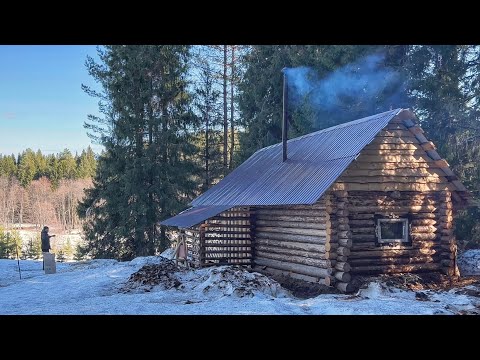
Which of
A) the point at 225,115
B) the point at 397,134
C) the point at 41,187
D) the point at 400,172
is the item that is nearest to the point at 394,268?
the point at 400,172

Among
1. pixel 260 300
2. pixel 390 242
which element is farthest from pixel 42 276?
pixel 390 242

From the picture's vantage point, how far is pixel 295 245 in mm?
14836


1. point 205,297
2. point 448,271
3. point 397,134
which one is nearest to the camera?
point 205,297

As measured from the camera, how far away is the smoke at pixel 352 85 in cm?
2469

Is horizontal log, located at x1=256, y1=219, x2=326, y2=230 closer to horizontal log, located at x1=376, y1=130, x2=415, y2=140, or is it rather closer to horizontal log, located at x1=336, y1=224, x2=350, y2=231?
horizontal log, located at x1=336, y1=224, x2=350, y2=231

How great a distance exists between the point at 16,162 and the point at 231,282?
4937 centimetres

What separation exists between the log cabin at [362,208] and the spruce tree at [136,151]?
1167cm

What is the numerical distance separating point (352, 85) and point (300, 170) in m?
12.8

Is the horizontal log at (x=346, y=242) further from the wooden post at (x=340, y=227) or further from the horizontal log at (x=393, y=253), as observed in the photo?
the horizontal log at (x=393, y=253)

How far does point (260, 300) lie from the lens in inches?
427

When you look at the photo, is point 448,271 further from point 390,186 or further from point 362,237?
point 390,186

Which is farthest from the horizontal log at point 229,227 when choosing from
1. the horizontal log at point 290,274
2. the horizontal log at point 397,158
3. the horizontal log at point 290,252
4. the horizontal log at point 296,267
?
the horizontal log at point 397,158
